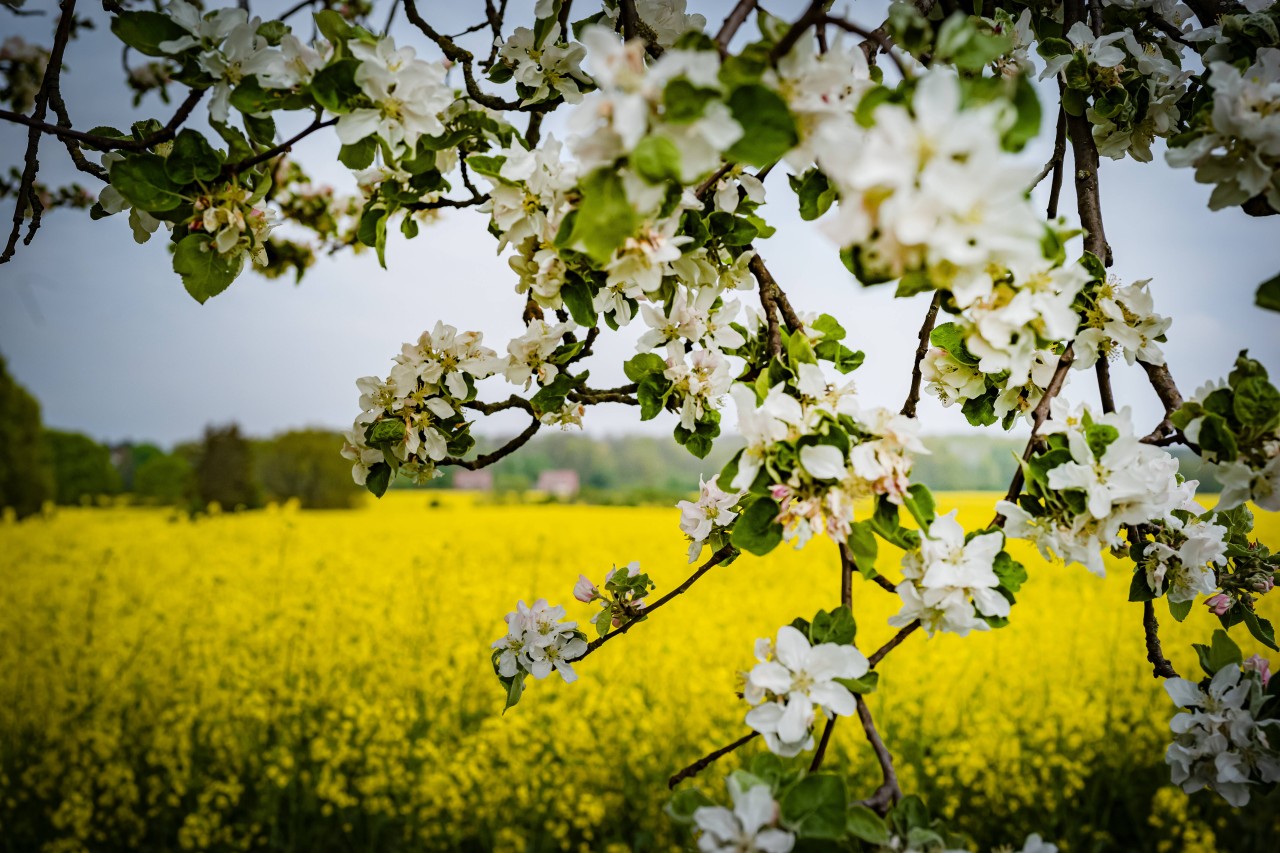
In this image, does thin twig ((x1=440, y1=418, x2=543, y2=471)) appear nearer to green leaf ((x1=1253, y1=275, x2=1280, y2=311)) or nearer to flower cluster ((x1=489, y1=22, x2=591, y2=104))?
flower cluster ((x1=489, y1=22, x2=591, y2=104))

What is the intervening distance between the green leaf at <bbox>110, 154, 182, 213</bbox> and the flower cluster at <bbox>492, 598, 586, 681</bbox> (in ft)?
2.32

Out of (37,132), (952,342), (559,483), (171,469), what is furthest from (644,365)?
(171,469)

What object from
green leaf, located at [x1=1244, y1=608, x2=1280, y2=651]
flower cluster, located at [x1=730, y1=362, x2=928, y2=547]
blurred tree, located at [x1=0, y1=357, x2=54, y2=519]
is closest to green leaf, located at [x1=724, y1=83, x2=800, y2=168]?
flower cluster, located at [x1=730, y1=362, x2=928, y2=547]

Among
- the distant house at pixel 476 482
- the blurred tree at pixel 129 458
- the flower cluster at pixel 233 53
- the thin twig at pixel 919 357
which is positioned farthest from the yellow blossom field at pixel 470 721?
the blurred tree at pixel 129 458

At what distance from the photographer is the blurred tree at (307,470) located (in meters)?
9.18

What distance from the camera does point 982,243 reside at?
1.69ft

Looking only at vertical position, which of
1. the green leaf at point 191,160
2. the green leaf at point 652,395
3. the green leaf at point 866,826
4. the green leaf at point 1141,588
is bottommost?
the green leaf at point 866,826

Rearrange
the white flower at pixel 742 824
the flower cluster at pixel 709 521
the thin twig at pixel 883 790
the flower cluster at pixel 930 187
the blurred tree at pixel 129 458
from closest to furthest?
the flower cluster at pixel 930 187
the white flower at pixel 742 824
the thin twig at pixel 883 790
the flower cluster at pixel 709 521
the blurred tree at pixel 129 458

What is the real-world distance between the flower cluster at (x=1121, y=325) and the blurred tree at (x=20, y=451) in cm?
1012

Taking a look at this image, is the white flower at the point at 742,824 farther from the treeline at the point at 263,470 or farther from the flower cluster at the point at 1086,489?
the treeline at the point at 263,470

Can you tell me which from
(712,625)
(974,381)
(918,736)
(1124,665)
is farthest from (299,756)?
(1124,665)

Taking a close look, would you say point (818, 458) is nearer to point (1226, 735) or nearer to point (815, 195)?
point (815, 195)

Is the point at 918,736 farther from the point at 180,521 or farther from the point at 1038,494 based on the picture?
the point at 180,521

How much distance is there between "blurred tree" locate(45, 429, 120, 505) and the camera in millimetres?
10539
